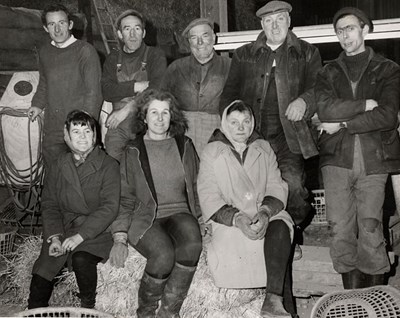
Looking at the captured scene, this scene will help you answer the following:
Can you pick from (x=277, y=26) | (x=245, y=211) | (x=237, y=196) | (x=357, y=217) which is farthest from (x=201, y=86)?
(x=357, y=217)

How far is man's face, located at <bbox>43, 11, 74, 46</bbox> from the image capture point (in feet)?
16.2

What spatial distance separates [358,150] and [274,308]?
1.36 meters

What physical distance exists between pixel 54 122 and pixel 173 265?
79.7 inches

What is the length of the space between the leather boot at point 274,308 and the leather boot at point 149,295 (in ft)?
2.56

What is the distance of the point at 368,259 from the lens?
3975 millimetres

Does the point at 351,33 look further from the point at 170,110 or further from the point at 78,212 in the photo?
the point at 78,212

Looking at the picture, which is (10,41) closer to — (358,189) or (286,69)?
(286,69)

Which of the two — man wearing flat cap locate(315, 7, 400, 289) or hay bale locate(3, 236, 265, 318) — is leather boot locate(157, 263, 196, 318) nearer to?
hay bale locate(3, 236, 265, 318)

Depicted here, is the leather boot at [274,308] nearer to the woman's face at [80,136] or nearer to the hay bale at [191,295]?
the hay bale at [191,295]

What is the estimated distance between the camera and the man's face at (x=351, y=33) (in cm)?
402

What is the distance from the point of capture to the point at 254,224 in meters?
3.81

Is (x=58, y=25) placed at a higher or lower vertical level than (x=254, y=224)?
higher

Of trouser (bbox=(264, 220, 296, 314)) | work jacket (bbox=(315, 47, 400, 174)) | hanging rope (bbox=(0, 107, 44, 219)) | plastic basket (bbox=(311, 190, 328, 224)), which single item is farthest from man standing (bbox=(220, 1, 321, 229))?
hanging rope (bbox=(0, 107, 44, 219))

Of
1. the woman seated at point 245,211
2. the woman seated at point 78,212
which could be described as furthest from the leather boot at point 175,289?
the woman seated at point 78,212
